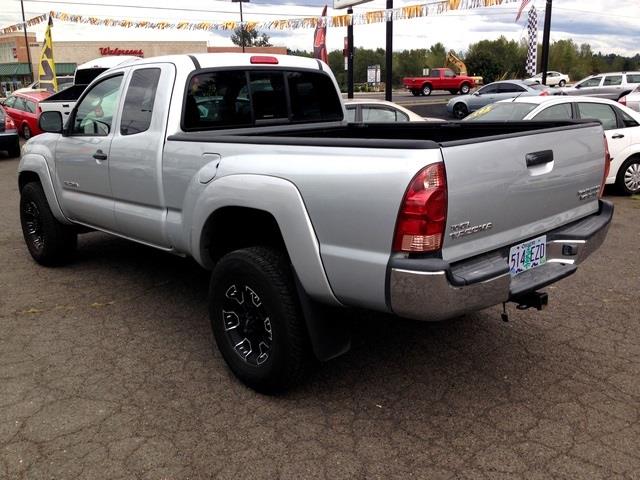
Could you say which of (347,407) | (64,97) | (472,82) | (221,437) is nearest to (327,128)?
(347,407)

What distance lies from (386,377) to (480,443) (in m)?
Result: 0.82

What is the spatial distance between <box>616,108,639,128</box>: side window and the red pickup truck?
118ft

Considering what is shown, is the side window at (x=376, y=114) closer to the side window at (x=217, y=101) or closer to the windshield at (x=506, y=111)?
the windshield at (x=506, y=111)

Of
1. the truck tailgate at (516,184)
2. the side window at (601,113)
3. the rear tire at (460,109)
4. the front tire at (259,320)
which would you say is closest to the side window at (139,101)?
the front tire at (259,320)

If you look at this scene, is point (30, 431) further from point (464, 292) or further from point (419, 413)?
point (464, 292)

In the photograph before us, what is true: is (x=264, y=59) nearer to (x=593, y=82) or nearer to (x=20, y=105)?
(x=20, y=105)

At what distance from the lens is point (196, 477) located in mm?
2684

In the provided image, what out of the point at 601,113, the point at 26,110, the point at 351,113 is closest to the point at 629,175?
the point at 601,113

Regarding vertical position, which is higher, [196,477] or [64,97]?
[64,97]

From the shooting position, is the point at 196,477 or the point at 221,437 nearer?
the point at 196,477

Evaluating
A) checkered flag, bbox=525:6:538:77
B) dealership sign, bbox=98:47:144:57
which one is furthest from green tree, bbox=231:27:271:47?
checkered flag, bbox=525:6:538:77

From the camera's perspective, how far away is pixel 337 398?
11.0ft

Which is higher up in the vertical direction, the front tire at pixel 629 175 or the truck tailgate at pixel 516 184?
the truck tailgate at pixel 516 184

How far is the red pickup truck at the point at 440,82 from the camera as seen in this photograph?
4378 cm
